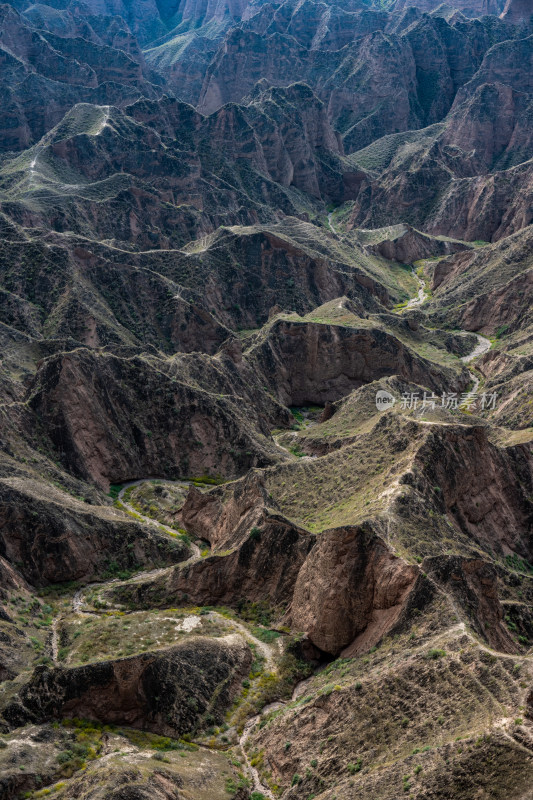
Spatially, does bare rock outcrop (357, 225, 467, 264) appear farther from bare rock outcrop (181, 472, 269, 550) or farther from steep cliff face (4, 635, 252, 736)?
steep cliff face (4, 635, 252, 736)

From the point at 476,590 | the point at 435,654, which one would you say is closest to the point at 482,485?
the point at 476,590

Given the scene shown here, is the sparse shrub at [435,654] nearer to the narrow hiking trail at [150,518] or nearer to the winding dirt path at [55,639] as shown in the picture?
the winding dirt path at [55,639]

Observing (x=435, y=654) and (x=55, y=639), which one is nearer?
(x=435, y=654)

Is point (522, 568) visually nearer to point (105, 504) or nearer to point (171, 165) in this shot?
point (105, 504)

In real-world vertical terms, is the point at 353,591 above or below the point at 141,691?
above

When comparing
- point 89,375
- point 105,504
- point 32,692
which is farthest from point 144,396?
point 32,692

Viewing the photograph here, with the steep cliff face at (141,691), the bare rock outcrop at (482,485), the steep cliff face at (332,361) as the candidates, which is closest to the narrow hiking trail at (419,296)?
the steep cliff face at (332,361)

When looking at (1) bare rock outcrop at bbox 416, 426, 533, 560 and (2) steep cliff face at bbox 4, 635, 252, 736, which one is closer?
(2) steep cliff face at bbox 4, 635, 252, 736

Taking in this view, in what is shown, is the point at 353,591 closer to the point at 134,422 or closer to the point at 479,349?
the point at 134,422

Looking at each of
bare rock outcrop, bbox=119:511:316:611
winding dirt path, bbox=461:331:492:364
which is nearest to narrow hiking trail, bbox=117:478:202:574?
bare rock outcrop, bbox=119:511:316:611

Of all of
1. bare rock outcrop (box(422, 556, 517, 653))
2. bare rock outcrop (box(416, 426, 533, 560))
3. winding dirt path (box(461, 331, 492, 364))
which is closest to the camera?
bare rock outcrop (box(422, 556, 517, 653))

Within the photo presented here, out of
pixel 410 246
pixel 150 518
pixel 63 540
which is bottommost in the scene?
pixel 410 246
